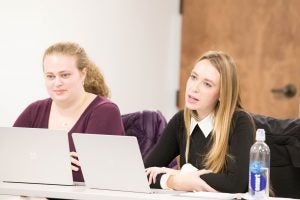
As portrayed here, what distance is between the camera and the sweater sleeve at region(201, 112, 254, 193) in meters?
2.44

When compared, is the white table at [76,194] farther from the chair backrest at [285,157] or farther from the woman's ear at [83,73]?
the woman's ear at [83,73]

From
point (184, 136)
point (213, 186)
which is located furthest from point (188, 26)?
point (213, 186)

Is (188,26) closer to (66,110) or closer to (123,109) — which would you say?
(123,109)

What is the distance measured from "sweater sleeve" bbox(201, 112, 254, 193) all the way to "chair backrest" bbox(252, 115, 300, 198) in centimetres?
16

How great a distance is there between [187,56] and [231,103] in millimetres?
2045

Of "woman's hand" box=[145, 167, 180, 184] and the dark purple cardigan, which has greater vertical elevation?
the dark purple cardigan

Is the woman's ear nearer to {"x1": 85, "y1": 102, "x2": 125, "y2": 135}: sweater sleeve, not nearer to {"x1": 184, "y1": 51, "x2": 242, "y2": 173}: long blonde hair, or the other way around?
{"x1": 85, "y1": 102, "x2": 125, "y2": 135}: sweater sleeve

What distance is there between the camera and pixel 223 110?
2592mm

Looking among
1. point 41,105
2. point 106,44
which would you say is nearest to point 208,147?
point 41,105

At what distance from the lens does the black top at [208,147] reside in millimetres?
2453

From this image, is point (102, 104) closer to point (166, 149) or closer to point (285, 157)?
point (166, 149)

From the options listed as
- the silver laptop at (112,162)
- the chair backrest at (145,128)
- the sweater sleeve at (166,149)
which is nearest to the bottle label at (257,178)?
the silver laptop at (112,162)

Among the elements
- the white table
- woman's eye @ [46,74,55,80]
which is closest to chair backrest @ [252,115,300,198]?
the white table

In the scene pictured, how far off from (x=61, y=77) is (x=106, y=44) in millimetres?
1357
